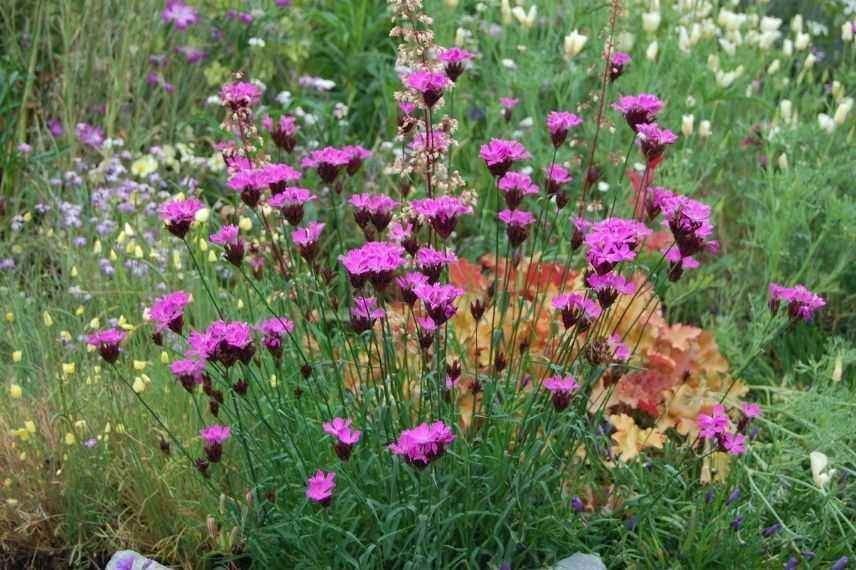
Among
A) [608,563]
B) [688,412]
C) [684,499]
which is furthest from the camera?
[688,412]

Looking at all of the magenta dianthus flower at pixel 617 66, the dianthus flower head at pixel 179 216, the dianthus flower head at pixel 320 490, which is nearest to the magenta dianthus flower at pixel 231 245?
the dianthus flower head at pixel 179 216

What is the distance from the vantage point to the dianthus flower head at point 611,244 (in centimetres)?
217

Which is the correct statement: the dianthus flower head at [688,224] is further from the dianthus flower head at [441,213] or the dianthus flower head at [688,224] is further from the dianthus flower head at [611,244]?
the dianthus flower head at [441,213]

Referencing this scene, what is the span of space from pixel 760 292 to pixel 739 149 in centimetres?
106

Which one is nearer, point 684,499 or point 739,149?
point 684,499

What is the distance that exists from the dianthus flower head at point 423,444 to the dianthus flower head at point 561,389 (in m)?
0.30

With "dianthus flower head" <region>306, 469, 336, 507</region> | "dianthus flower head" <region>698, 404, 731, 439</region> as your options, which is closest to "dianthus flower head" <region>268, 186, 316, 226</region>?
"dianthus flower head" <region>306, 469, 336, 507</region>

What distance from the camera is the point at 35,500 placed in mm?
2857

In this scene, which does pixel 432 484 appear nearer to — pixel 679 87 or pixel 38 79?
pixel 679 87

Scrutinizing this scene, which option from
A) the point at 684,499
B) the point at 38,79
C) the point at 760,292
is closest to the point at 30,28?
the point at 38,79

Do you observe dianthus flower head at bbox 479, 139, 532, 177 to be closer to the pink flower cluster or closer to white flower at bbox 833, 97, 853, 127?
the pink flower cluster

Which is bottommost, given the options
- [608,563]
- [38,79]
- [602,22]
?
[608,563]

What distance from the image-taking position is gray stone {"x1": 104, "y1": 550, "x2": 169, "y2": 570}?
8.54 feet

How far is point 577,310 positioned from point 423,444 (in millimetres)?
541
